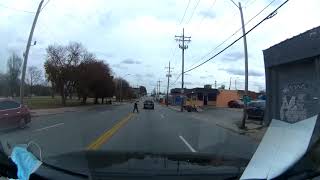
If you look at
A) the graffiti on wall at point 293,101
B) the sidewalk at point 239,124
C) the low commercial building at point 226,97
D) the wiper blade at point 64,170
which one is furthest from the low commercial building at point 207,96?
the wiper blade at point 64,170

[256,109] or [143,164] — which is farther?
[256,109]

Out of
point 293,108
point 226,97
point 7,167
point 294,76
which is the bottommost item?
point 7,167

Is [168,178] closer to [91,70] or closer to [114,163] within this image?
[114,163]

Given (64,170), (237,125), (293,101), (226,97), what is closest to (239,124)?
(237,125)

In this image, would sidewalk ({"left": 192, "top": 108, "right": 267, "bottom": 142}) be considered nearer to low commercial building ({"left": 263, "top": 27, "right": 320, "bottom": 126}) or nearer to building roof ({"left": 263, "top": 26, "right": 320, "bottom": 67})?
low commercial building ({"left": 263, "top": 27, "right": 320, "bottom": 126})

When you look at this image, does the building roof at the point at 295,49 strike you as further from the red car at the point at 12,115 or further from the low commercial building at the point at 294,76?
the red car at the point at 12,115

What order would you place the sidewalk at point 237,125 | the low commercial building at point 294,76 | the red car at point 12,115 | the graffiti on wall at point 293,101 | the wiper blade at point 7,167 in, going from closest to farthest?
the wiper blade at point 7,167
the red car at point 12,115
the low commercial building at point 294,76
the sidewalk at point 237,125
the graffiti on wall at point 293,101

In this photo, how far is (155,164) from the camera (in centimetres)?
455

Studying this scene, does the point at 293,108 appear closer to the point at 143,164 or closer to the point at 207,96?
the point at 143,164

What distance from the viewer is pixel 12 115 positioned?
2711 centimetres

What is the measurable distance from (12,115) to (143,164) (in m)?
23.6

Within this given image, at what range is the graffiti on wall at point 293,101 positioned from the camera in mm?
29797

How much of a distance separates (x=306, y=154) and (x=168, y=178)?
1202mm

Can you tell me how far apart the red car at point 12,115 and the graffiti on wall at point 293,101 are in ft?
44.0
